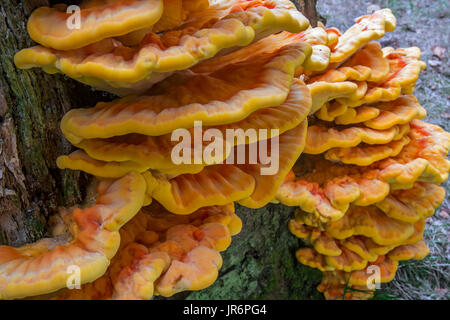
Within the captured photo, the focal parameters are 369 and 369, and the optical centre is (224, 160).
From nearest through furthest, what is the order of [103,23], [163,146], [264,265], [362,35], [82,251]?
[103,23], [82,251], [163,146], [362,35], [264,265]

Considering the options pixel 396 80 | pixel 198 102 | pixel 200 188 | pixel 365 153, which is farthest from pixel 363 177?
pixel 198 102

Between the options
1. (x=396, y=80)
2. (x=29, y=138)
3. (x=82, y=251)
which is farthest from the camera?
(x=396, y=80)

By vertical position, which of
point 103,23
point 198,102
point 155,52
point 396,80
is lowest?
point 396,80

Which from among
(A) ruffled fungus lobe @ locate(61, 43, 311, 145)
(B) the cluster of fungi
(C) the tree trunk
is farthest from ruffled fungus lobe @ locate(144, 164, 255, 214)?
(C) the tree trunk

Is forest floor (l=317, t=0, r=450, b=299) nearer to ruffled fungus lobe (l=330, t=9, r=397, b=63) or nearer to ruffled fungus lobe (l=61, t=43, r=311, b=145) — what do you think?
ruffled fungus lobe (l=330, t=9, r=397, b=63)

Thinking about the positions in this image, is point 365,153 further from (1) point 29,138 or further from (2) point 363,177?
(1) point 29,138

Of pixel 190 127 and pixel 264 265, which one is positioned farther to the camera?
pixel 264 265
